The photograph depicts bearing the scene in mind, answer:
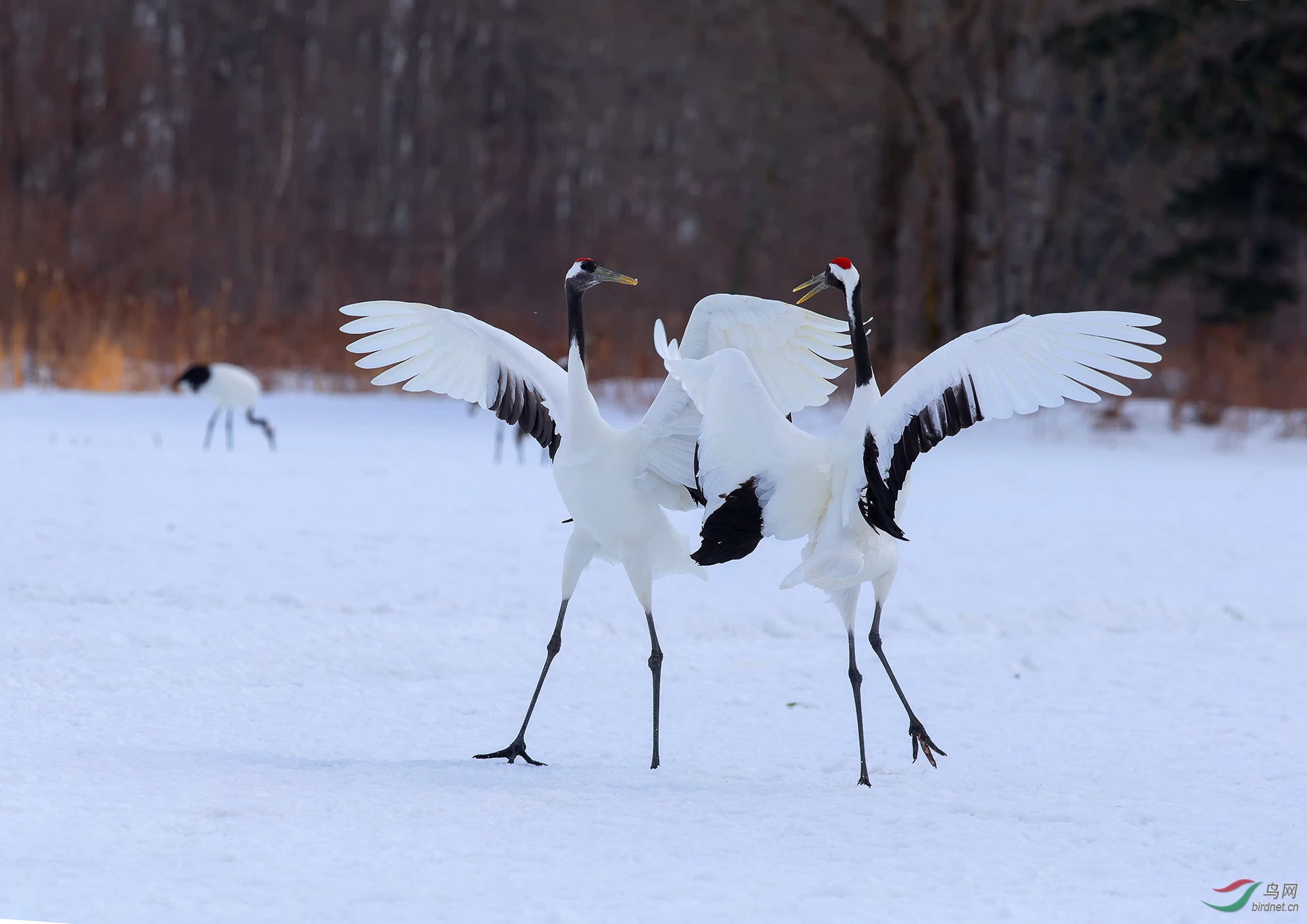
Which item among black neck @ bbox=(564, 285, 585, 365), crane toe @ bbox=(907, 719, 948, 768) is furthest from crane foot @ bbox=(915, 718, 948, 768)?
black neck @ bbox=(564, 285, 585, 365)

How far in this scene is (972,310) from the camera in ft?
60.8

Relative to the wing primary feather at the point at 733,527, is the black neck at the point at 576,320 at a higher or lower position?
higher

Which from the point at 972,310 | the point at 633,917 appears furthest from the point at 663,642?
the point at 972,310

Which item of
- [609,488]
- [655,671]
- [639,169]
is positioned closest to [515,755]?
[655,671]

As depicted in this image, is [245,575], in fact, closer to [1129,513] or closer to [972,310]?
[1129,513]

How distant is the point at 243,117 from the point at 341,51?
309 centimetres

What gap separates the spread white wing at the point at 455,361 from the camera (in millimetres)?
4695

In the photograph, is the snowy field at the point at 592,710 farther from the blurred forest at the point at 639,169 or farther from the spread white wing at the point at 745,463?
the blurred forest at the point at 639,169

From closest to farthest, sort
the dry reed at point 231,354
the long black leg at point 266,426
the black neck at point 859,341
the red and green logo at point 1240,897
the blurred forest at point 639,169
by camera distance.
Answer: the red and green logo at point 1240,897, the black neck at point 859,341, the long black leg at point 266,426, the dry reed at point 231,354, the blurred forest at point 639,169

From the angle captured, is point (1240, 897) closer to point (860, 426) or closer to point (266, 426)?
point (860, 426)

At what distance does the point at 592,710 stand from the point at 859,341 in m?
1.90

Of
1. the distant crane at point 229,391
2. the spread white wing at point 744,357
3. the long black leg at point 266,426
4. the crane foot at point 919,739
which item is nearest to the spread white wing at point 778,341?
the spread white wing at point 744,357

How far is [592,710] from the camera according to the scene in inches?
215

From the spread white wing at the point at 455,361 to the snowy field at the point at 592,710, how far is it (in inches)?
45.6
